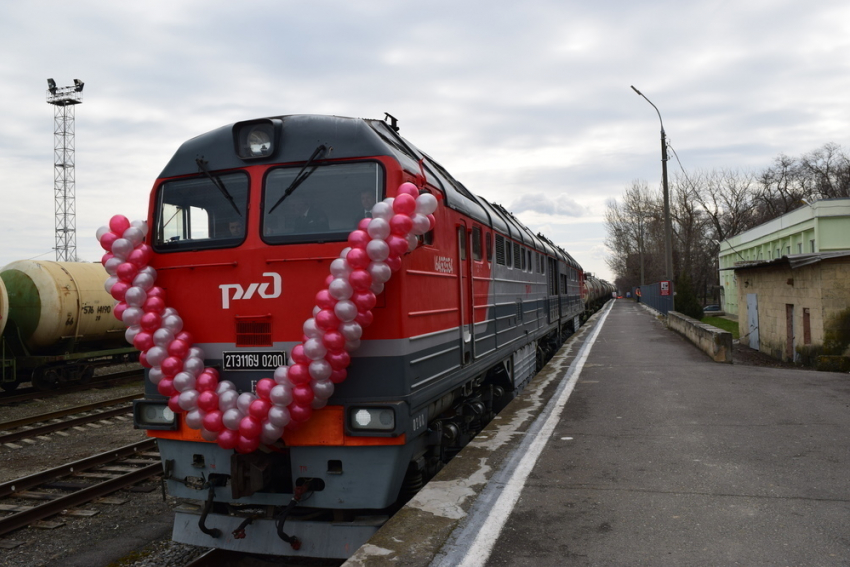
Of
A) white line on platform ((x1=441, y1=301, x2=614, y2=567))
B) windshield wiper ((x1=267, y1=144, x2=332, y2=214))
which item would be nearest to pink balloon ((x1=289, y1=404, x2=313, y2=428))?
white line on platform ((x1=441, y1=301, x2=614, y2=567))

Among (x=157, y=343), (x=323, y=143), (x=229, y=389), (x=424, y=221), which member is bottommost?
(x=229, y=389)

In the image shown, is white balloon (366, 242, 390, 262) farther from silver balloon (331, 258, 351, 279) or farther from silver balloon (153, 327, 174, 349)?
silver balloon (153, 327, 174, 349)

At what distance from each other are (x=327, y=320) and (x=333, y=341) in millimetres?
145

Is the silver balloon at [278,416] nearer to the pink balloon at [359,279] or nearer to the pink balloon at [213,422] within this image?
the pink balloon at [213,422]

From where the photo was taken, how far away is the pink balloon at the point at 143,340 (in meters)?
4.84

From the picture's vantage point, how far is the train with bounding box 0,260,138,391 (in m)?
14.7

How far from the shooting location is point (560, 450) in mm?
6461

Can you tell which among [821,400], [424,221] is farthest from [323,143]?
[821,400]

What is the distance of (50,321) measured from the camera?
48.6 ft

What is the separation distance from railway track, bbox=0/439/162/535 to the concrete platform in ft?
12.8

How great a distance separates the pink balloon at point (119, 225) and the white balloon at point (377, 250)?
215 centimetres

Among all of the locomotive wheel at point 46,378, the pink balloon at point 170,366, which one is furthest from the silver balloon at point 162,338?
the locomotive wheel at point 46,378

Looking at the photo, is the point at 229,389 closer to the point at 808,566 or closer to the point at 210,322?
the point at 210,322

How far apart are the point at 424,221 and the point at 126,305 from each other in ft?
7.83
